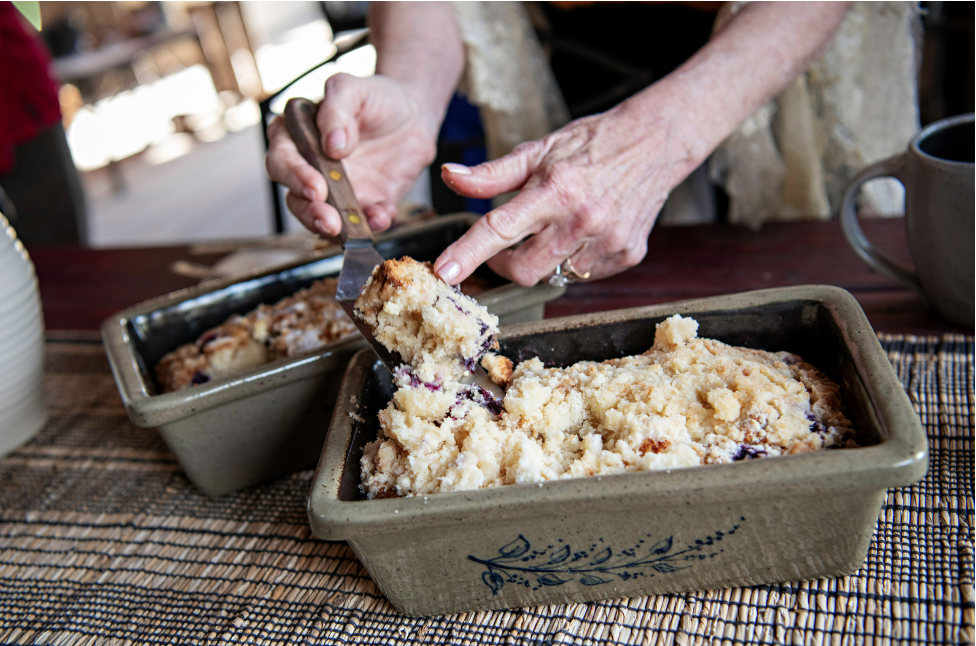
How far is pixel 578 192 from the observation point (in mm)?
767

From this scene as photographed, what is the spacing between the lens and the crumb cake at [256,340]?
2.72ft

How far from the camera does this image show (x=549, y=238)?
2.57ft

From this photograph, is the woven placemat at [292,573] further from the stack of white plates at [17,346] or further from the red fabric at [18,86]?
the red fabric at [18,86]

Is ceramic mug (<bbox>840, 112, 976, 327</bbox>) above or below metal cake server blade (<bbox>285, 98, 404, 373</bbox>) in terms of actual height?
below

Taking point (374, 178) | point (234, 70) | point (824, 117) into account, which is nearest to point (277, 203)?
point (374, 178)

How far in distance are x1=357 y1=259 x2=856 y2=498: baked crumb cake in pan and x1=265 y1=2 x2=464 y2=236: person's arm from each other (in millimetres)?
305

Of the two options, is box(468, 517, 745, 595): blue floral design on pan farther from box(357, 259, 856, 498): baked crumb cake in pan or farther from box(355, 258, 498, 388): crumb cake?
box(355, 258, 498, 388): crumb cake

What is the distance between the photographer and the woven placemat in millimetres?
532

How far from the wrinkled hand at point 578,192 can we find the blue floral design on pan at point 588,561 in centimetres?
29

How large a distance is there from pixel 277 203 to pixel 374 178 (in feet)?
2.25

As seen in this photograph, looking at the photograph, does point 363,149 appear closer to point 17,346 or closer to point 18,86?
point 17,346

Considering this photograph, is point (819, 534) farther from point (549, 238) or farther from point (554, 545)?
point (549, 238)

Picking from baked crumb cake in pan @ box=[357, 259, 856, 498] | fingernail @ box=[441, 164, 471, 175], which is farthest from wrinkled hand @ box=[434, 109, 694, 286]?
baked crumb cake in pan @ box=[357, 259, 856, 498]

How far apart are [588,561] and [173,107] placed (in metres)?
5.73
